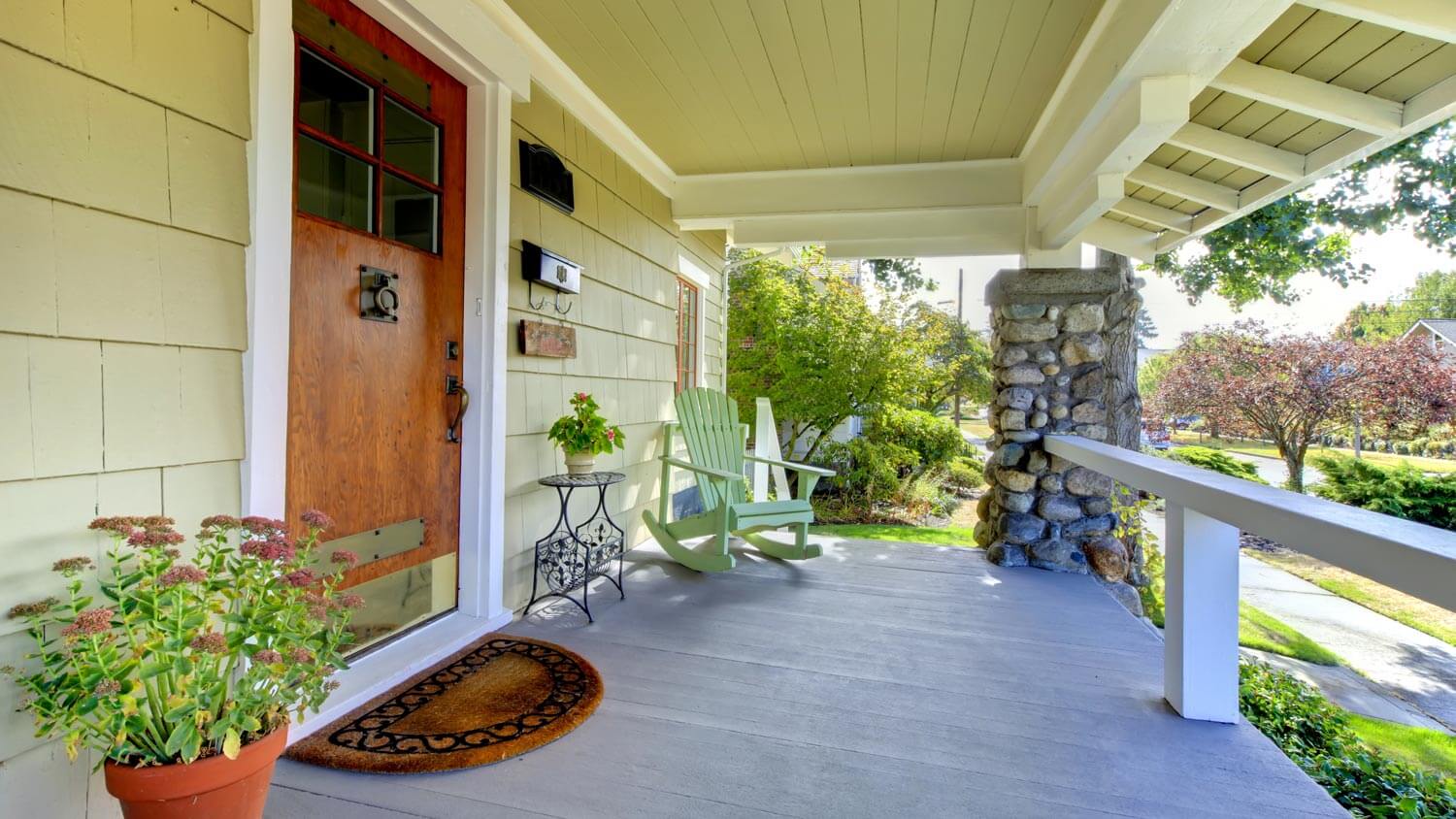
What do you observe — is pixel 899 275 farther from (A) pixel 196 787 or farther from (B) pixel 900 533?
(A) pixel 196 787

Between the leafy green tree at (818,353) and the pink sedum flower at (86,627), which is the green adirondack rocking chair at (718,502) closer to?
the pink sedum flower at (86,627)

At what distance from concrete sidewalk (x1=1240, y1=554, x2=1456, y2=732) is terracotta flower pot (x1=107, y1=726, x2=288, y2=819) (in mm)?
4287

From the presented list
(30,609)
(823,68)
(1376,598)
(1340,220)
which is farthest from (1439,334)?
(30,609)

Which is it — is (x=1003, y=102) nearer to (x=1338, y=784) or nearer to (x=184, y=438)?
(x=1338, y=784)

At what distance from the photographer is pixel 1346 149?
96.2 inches

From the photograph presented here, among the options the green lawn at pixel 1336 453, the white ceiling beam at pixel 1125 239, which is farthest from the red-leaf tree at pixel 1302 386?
the white ceiling beam at pixel 1125 239

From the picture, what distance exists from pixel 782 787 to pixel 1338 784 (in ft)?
5.94

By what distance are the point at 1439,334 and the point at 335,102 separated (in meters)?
9.16

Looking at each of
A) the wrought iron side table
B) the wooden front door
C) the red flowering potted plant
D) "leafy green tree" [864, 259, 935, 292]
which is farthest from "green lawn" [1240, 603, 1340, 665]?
"leafy green tree" [864, 259, 935, 292]

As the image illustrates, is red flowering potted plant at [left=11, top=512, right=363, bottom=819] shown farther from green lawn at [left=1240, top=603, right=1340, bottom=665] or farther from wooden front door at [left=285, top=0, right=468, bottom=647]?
green lawn at [left=1240, top=603, right=1340, bottom=665]

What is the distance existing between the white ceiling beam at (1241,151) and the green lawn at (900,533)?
3338 millimetres

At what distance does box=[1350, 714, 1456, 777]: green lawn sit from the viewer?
8.24ft

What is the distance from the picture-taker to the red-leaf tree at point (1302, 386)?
575cm

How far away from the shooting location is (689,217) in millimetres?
4262
